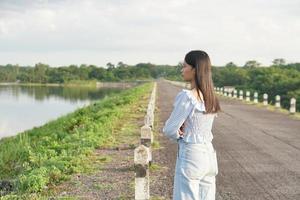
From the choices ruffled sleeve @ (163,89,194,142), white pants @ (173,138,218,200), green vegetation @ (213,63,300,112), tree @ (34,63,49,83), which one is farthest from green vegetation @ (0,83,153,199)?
tree @ (34,63,49,83)

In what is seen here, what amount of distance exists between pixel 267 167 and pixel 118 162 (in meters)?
2.94

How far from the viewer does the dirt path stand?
781cm

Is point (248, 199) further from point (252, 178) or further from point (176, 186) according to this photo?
point (176, 186)

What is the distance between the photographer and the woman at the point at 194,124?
4.45 m

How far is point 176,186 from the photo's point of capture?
4629mm

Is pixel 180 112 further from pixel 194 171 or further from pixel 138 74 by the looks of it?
pixel 138 74

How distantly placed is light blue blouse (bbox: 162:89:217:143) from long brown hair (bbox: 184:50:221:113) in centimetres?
6

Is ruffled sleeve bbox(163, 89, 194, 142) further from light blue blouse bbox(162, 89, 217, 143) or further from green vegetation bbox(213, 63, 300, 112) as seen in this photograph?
green vegetation bbox(213, 63, 300, 112)

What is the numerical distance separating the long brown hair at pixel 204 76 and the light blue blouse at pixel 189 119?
0.06 m

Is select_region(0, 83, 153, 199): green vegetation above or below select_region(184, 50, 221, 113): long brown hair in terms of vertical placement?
below

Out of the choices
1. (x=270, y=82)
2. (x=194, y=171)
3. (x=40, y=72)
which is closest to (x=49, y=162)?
(x=194, y=171)

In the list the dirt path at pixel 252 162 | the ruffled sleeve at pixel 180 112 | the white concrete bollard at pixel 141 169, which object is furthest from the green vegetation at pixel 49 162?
the ruffled sleeve at pixel 180 112

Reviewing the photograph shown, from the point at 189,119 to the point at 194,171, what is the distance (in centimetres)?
46

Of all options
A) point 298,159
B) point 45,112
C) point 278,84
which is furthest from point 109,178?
point 278,84
